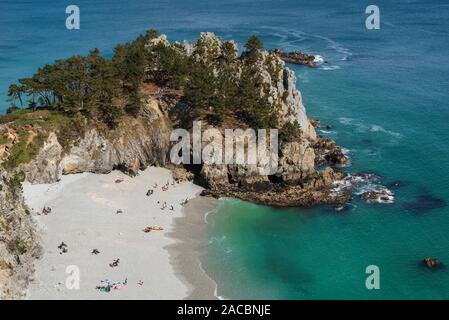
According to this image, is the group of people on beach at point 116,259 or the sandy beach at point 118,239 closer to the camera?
the group of people on beach at point 116,259

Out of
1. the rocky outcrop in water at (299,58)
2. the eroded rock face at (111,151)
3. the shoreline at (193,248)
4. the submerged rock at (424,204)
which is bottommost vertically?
the shoreline at (193,248)

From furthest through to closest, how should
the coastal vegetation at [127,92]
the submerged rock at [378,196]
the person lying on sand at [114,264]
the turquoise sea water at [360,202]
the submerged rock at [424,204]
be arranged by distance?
1. the coastal vegetation at [127,92]
2. the submerged rock at [378,196]
3. the submerged rock at [424,204]
4. the turquoise sea water at [360,202]
5. the person lying on sand at [114,264]

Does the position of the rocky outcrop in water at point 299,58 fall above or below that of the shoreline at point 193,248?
above

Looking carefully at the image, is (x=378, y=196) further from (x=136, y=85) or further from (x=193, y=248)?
(x=136, y=85)

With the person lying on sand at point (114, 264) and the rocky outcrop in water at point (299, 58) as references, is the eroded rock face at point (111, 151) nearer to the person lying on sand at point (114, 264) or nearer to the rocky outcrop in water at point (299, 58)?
the person lying on sand at point (114, 264)

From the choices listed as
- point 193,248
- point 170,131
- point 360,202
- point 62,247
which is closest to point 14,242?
point 62,247

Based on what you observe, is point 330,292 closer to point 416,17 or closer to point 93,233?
point 93,233

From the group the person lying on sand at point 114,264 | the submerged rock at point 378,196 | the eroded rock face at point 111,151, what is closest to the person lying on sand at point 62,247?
the person lying on sand at point 114,264

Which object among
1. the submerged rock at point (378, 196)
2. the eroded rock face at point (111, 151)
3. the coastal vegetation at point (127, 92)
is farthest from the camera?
the coastal vegetation at point (127, 92)
